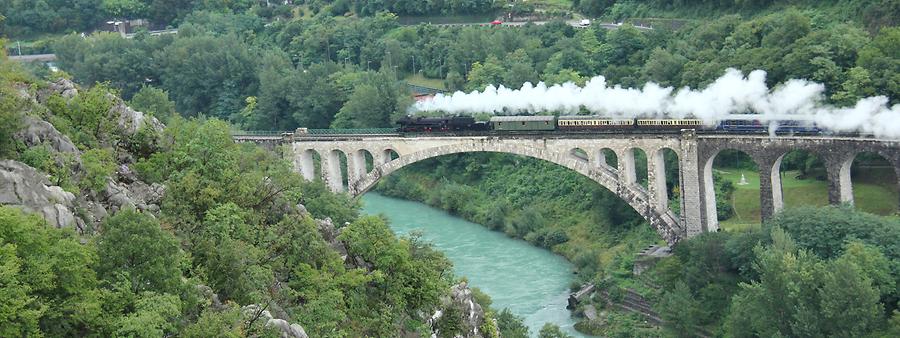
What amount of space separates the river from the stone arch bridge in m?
4.68

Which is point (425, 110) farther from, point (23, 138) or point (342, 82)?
point (23, 138)

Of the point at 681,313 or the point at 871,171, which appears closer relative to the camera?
the point at 681,313

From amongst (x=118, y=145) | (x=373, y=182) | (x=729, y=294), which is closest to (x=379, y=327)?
(x=118, y=145)

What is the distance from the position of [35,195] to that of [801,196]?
36950mm

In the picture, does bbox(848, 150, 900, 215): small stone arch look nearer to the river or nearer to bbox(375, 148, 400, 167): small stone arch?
the river

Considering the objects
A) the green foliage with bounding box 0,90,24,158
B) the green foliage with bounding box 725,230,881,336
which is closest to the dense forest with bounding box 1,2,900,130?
the green foliage with bounding box 725,230,881,336

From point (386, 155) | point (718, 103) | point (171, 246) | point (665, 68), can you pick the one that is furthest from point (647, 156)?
point (171, 246)

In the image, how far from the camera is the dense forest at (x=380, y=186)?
102ft

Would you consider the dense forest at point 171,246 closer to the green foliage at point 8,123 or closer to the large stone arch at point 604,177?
the green foliage at point 8,123

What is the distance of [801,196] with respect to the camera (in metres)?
59.4

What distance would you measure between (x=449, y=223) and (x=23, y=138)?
40699 millimetres

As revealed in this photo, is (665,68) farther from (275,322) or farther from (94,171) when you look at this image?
(94,171)

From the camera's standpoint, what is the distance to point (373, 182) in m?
66.7

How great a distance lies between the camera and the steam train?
185 feet
